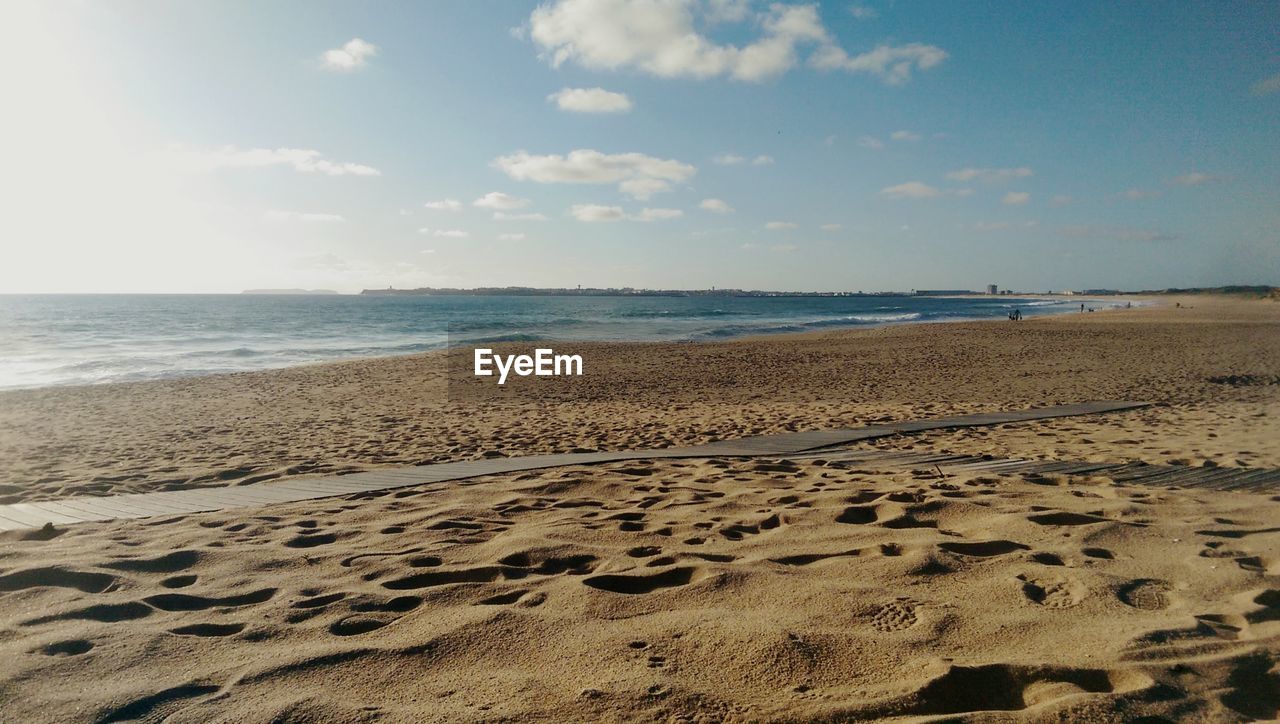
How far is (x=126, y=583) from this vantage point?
3395mm

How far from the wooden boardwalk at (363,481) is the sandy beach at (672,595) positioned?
12.8 inches

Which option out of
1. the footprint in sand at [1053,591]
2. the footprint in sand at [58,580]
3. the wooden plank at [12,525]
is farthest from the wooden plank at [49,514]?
the footprint in sand at [1053,591]

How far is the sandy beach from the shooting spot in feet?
7.39

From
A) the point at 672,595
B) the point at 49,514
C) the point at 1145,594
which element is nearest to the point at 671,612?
the point at 672,595

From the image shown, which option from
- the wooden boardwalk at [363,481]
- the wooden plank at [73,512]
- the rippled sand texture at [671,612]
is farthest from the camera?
the wooden boardwalk at [363,481]

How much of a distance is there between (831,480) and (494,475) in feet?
9.91

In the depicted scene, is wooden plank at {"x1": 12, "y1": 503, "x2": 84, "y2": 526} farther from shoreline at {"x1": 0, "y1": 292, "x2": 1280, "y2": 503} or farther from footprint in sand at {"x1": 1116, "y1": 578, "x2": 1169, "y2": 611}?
footprint in sand at {"x1": 1116, "y1": 578, "x2": 1169, "y2": 611}

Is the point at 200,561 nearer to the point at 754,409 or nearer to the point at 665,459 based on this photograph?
the point at 665,459

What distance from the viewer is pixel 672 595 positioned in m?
3.11

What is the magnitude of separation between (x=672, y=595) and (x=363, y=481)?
3.91 meters

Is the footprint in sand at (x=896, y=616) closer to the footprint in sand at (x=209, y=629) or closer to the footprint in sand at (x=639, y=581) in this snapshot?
the footprint in sand at (x=639, y=581)

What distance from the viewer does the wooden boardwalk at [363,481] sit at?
4.97 metres

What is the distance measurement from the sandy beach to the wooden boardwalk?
32cm

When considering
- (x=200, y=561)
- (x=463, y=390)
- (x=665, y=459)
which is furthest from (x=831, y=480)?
(x=463, y=390)
